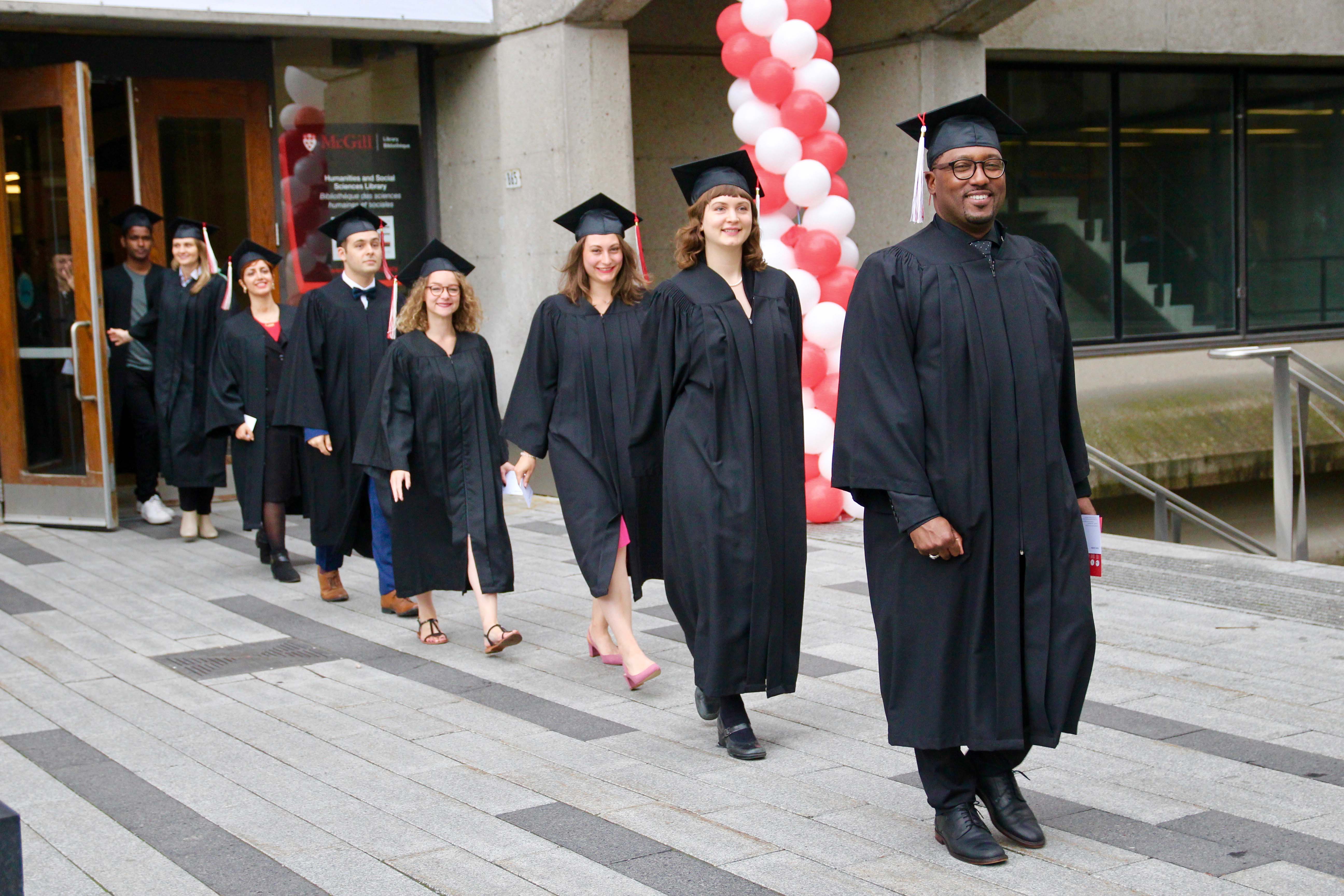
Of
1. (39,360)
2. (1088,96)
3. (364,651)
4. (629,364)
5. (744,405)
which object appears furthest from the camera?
(1088,96)

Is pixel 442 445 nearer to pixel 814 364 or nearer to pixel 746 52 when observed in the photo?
pixel 814 364

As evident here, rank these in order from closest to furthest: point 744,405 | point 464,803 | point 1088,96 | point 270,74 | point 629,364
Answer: point 464,803 → point 744,405 → point 629,364 → point 270,74 → point 1088,96

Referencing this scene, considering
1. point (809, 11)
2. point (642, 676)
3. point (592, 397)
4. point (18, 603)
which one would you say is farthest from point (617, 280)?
point (18, 603)

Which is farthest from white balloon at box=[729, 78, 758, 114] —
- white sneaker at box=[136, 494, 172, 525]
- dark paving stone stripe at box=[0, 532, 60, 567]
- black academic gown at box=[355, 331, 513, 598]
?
dark paving stone stripe at box=[0, 532, 60, 567]

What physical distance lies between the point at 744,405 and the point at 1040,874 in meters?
1.79

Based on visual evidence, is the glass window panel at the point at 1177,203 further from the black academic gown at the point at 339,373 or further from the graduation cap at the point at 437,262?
the graduation cap at the point at 437,262

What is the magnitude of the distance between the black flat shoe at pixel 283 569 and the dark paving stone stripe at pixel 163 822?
2.90 m

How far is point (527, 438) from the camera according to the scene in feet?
19.7

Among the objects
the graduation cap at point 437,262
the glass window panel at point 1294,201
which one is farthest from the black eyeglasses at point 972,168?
the glass window panel at point 1294,201

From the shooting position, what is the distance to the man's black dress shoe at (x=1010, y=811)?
389 cm

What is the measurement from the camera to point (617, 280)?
6.07 metres

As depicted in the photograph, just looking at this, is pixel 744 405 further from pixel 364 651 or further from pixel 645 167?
pixel 645 167

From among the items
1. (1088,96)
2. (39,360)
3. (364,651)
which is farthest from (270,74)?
(1088,96)

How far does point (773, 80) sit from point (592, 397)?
11.3 feet
